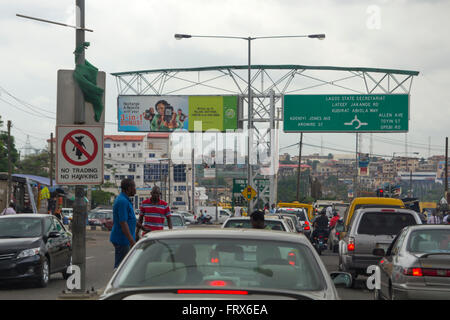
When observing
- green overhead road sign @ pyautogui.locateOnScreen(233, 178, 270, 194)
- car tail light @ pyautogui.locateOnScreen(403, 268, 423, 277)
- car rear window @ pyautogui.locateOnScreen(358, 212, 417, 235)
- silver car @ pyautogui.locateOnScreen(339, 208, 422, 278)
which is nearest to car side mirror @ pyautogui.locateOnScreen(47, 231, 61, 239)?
silver car @ pyautogui.locateOnScreen(339, 208, 422, 278)

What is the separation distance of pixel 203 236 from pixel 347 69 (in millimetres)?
40830

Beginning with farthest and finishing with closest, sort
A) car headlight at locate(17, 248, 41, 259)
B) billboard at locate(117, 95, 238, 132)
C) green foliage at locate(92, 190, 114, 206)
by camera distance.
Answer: green foliage at locate(92, 190, 114, 206) → billboard at locate(117, 95, 238, 132) → car headlight at locate(17, 248, 41, 259)

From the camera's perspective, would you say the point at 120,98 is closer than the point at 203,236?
No

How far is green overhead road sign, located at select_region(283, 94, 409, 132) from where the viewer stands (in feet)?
143

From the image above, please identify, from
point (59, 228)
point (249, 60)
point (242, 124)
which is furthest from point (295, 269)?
point (242, 124)

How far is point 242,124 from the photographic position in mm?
48375

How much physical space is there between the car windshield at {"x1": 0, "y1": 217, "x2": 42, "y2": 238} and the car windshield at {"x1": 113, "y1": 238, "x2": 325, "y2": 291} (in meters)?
11.0

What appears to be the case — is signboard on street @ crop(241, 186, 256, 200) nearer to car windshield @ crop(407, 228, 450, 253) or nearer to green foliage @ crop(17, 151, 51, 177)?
car windshield @ crop(407, 228, 450, 253)

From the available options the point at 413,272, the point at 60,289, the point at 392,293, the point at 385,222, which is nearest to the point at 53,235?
the point at 60,289

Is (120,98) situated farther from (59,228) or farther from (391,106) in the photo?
(59,228)

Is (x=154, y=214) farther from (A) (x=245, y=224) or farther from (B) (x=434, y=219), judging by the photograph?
(B) (x=434, y=219)

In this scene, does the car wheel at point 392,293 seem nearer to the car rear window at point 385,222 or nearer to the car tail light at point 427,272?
the car tail light at point 427,272

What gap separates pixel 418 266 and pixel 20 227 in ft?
29.9

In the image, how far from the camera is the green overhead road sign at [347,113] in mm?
43594
